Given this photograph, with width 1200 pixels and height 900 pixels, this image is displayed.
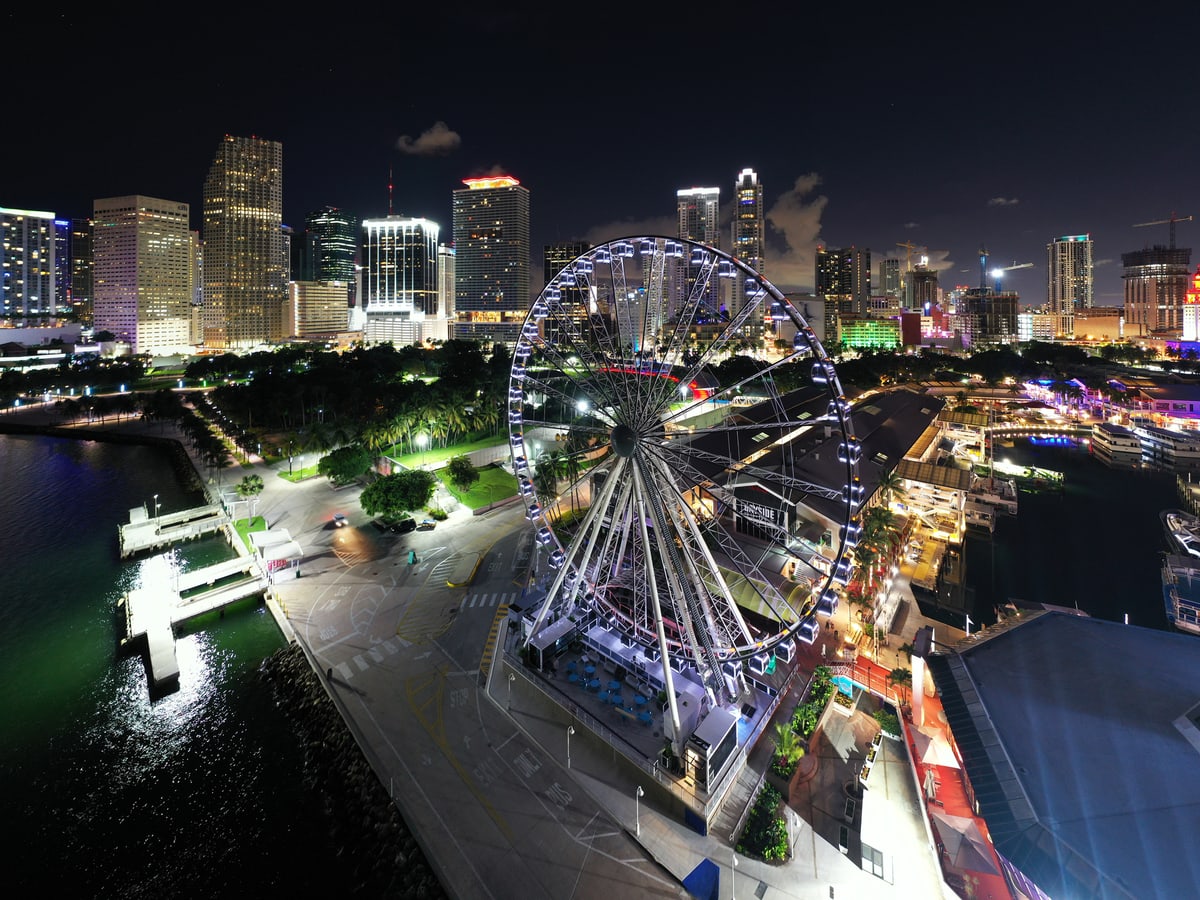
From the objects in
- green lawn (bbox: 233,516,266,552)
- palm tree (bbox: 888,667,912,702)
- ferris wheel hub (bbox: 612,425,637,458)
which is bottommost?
palm tree (bbox: 888,667,912,702)

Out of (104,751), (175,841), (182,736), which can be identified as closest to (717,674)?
(175,841)

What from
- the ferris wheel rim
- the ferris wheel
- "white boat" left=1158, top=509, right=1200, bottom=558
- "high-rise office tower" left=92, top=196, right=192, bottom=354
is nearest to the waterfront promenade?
the ferris wheel

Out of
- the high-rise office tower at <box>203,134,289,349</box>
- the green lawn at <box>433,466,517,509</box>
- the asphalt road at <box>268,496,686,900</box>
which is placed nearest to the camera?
the asphalt road at <box>268,496,686,900</box>

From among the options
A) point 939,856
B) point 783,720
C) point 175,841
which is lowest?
point 175,841

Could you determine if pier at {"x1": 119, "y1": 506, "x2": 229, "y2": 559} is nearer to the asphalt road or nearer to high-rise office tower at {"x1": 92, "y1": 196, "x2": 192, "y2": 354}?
the asphalt road

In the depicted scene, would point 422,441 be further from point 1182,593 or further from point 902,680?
point 1182,593

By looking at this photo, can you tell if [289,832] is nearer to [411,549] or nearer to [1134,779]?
[411,549]

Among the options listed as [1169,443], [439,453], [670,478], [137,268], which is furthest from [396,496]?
[137,268]
